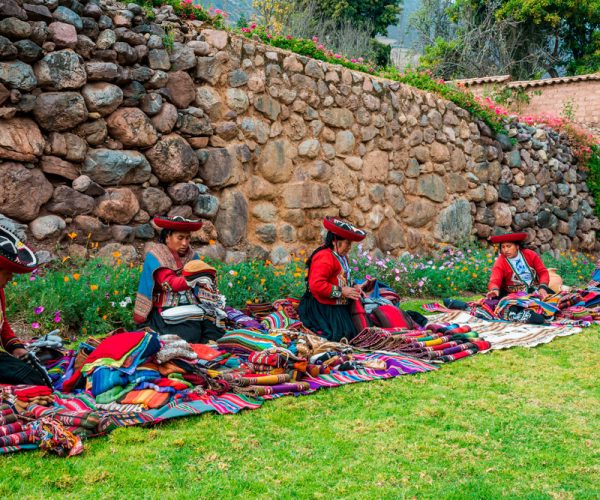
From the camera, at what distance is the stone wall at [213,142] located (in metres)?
6.46

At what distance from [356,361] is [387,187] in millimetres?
5791

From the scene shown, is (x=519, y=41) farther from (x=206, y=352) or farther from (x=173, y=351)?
(x=173, y=351)

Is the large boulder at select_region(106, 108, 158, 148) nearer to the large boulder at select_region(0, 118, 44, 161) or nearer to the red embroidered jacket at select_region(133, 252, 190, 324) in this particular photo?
the large boulder at select_region(0, 118, 44, 161)

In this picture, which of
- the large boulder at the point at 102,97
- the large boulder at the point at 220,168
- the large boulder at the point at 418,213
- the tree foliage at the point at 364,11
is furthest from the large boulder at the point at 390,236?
the tree foliage at the point at 364,11

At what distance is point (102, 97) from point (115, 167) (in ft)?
2.43

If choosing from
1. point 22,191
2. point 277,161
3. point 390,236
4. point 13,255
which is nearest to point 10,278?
point 13,255

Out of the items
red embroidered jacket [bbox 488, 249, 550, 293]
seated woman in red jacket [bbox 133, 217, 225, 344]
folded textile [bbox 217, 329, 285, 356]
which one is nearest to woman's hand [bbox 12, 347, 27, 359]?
seated woman in red jacket [bbox 133, 217, 225, 344]

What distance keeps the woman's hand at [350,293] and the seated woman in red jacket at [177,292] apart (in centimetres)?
113

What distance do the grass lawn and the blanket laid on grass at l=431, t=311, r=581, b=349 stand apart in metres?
1.47

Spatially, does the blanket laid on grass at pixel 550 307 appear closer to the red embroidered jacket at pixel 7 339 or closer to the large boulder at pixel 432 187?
the large boulder at pixel 432 187

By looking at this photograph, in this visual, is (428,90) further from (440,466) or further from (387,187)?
(440,466)

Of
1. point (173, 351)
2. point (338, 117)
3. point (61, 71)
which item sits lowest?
point (173, 351)

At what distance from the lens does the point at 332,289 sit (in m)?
5.89

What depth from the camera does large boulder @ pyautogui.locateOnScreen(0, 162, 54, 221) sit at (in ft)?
20.3
